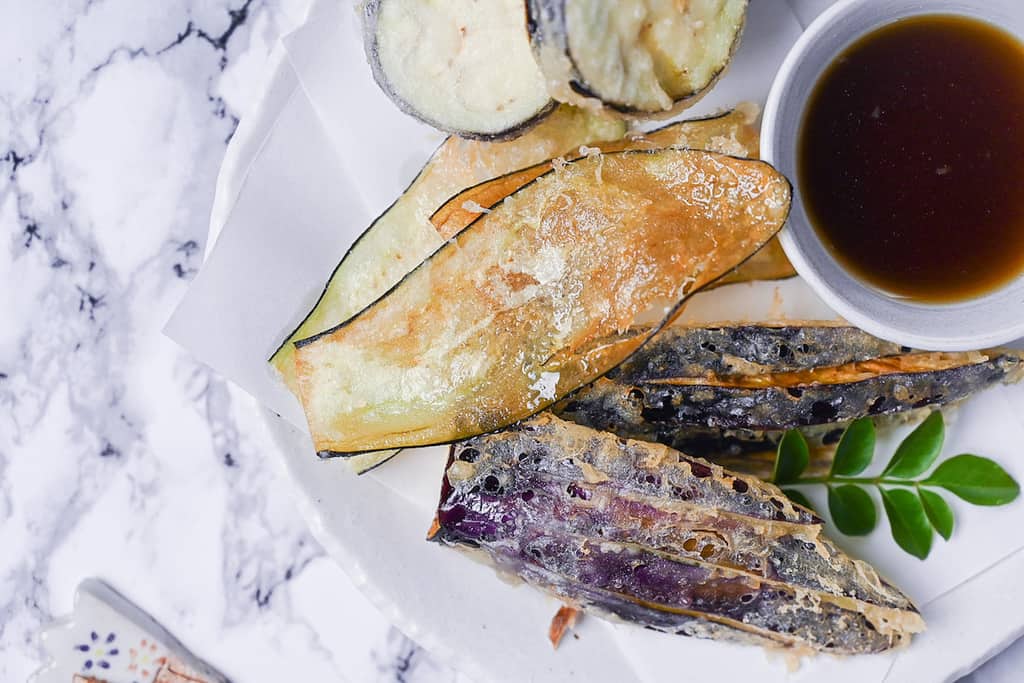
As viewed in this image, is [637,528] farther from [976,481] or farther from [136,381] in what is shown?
[136,381]

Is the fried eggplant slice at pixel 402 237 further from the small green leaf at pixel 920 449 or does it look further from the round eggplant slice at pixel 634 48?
the small green leaf at pixel 920 449

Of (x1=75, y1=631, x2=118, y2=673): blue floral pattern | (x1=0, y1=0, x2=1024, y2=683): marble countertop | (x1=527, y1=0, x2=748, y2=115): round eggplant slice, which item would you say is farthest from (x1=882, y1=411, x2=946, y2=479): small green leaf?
(x1=75, y1=631, x2=118, y2=673): blue floral pattern

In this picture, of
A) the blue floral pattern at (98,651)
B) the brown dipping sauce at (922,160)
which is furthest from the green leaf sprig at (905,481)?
the blue floral pattern at (98,651)

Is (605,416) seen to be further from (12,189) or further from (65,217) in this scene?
(12,189)

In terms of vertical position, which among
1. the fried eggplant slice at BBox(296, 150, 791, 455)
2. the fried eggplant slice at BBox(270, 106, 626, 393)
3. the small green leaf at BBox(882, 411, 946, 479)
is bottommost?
the small green leaf at BBox(882, 411, 946, 479)

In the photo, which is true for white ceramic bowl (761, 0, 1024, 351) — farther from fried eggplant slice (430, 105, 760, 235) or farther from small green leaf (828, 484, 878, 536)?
small green leaf (828, 484, 878, 536)

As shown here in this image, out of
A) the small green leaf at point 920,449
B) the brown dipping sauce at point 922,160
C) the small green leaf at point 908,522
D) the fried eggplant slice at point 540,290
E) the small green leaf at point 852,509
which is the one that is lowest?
the small green leaf at point 908,522
